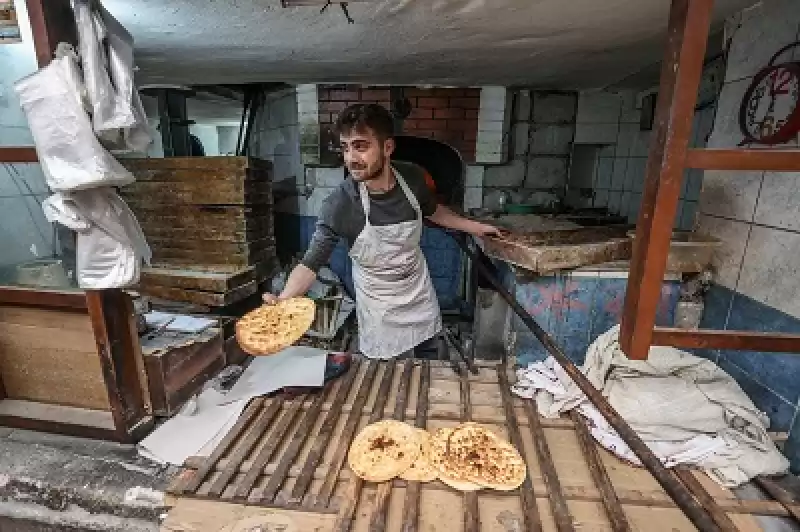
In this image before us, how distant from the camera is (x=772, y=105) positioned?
67.5 inches

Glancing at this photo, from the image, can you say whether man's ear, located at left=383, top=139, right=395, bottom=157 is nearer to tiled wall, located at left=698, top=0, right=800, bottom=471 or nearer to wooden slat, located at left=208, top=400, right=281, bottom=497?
wooden slat, located at left=208, top=400, right=281, bottom=497

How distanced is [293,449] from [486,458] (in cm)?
75

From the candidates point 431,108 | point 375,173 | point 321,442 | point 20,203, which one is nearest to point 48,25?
point 20,203

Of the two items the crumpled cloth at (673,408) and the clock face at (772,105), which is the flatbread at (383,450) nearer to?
the crumpled cloth at (673,408)

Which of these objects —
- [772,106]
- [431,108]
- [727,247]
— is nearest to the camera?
[772,106]

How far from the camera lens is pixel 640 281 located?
3.74 ft

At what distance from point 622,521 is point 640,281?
2.48 feet

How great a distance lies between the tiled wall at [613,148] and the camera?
395cm

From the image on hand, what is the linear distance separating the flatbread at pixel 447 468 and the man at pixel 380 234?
3.57 feet

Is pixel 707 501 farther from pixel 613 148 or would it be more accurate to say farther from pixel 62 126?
pixel 613 148

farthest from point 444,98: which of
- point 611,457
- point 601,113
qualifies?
point 611,457

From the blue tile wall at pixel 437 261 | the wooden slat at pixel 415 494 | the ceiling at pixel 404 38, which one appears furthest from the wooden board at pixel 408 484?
the blue tile wall at pixel 437 261

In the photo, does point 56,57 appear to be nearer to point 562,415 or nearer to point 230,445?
point 230,445

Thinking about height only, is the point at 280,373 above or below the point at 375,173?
below
